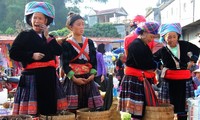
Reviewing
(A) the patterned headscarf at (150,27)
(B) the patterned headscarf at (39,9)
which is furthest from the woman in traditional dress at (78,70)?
(A) the patterned headscarf at (150,27)

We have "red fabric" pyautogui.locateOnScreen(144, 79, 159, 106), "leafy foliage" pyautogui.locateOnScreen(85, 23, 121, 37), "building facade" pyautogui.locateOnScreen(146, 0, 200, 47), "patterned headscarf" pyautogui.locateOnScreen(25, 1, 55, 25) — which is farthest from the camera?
"leafy foliage" pyautogui.locateOnScreen(85, 23, 121, 37)

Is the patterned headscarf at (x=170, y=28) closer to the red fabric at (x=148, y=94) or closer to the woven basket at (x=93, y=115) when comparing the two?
the red fabric at (x=148, y=94)

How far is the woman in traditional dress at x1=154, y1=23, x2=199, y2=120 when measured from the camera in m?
4.15

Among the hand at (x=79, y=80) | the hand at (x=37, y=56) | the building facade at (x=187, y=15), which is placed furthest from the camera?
the building facade at (x=187, y=15)

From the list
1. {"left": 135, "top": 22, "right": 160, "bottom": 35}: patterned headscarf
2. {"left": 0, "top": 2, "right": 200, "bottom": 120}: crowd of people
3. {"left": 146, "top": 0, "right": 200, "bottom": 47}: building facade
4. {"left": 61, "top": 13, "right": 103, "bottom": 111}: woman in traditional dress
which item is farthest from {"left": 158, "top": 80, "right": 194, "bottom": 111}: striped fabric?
{"left": 146, "top": 0, "right": 200, "bottom": 47}: building facade

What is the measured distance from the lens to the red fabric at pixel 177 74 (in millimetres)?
4141

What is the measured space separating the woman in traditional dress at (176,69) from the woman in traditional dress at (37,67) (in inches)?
61.9

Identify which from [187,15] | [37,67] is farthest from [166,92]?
[187,15]

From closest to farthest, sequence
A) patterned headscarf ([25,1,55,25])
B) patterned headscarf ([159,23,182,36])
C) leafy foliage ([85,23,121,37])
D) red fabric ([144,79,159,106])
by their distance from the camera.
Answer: patterned headscarf ([25,1,55,25]), red fabric ([144,79,159,106]), patterned headscarf ([159,23,182,36]), leafy foliage ([85,23,121,37])

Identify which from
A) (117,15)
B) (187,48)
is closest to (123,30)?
(117,15)

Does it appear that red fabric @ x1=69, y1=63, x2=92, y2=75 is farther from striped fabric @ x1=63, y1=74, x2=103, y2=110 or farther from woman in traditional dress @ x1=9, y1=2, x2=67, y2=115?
woman in traditional dress @ x1=9, y1=2, x2=67, y2=115

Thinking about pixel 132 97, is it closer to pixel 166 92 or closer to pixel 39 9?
pixel 166 92

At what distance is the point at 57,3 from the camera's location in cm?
3703

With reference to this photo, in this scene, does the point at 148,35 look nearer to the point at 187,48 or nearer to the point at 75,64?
the point at 187,48
